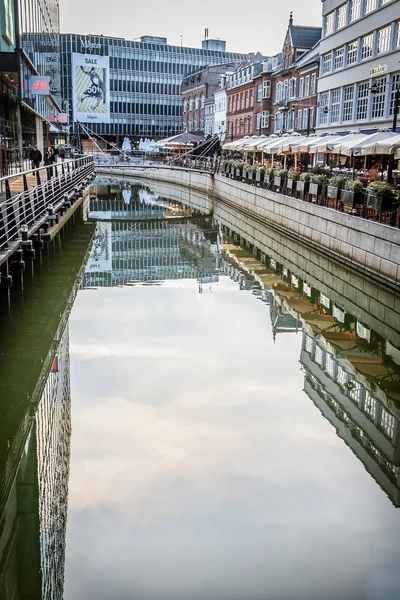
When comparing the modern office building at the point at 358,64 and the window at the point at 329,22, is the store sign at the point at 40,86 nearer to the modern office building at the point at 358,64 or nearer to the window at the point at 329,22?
the modern office building at the point at 358,64

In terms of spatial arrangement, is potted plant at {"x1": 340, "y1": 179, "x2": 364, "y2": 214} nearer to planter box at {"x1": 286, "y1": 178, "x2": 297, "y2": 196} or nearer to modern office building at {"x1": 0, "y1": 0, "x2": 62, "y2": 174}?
planter box at {"x1": 286, "y1": 178, "x2": 297, "y2": 196}

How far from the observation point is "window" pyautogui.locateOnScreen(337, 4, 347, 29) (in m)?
43.9

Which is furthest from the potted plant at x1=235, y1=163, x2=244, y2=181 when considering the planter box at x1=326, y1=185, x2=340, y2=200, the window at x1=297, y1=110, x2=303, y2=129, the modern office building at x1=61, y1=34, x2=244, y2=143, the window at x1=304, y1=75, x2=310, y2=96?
the modern office building at x1=61, y1=34, x2=244, y2=143

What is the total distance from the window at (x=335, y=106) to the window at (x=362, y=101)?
3.49m

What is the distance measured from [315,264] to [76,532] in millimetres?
17287

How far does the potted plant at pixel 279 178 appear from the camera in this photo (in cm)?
3253

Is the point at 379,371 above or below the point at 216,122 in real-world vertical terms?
below

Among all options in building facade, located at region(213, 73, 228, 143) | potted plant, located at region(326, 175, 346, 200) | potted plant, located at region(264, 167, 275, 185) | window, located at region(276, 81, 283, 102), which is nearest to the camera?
potted plant, located at region(326, 175, 346, 200)

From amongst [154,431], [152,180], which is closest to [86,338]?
[154,431]

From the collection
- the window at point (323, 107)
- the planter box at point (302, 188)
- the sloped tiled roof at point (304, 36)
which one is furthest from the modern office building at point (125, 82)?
the planter box at point (302, 188)

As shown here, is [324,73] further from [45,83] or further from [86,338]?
[86,338]

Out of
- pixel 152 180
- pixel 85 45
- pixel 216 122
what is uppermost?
pixel 85 45

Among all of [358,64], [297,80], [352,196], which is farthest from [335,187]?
[297,80]

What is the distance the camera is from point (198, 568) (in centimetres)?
655
